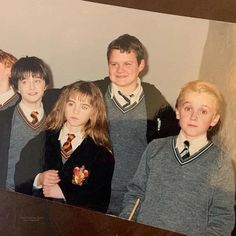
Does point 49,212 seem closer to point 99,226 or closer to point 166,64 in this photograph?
point 99,226

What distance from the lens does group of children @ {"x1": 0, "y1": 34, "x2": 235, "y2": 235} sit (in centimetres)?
56

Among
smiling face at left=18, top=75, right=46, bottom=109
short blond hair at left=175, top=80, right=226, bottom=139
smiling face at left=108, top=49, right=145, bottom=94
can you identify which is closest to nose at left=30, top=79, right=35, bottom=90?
smiling face at left=18, top=75, right=46, bottom=109

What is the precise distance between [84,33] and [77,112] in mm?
121

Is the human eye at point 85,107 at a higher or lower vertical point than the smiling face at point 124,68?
lower

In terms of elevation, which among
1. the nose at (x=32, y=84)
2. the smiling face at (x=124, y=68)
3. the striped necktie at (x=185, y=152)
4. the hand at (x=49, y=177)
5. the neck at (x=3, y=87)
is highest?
the smiling face at (x=124, y=68)

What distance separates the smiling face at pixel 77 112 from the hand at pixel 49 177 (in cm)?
7

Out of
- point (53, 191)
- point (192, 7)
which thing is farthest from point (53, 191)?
point (192, 7)

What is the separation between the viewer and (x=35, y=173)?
583 mm

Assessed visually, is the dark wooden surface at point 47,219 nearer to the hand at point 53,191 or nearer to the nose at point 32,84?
the hand at point 53,191

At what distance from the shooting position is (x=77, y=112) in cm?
58

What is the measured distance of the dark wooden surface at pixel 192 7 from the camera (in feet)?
1.89

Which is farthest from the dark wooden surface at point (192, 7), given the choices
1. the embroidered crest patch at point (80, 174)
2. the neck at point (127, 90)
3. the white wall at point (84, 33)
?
the embroidered crest patch at point (80, 174)

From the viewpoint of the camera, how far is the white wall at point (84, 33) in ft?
1.87

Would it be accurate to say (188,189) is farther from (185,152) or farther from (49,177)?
(49,177)
